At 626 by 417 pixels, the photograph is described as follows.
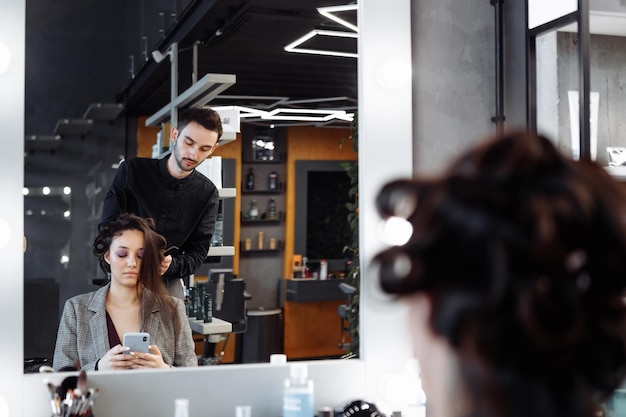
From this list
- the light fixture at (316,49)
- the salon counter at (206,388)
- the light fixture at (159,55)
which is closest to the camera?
the salon counter at (206,388)

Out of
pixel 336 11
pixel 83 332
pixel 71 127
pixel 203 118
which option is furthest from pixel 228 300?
pixel 336 11

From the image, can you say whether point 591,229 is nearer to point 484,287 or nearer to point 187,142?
point 484,287

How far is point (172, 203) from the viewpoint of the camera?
5.91 ft

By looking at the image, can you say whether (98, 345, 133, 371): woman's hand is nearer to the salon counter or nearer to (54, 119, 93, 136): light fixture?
the salon counter

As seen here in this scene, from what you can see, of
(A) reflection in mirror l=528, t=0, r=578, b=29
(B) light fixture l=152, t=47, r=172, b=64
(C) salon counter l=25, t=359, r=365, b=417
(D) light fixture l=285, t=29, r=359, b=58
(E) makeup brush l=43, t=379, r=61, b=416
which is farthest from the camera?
(A) reflection in mirror l=528, t=0, r=578, b=29

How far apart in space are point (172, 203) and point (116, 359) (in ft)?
1.30

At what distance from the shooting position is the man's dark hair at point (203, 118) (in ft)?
5.94

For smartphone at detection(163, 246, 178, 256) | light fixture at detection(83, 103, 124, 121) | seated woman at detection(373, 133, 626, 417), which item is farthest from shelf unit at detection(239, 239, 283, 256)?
seated woman at detection(373, 133, 626, 417)

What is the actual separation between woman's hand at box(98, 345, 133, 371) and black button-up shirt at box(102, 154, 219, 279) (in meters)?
0.20

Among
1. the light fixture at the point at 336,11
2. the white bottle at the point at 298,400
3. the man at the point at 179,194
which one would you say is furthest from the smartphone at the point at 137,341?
the light fixture at the point at 336,11

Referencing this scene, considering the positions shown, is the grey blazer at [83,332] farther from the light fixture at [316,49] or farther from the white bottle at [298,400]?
the light fixture at [316,49]

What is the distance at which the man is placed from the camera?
1781 millimetres

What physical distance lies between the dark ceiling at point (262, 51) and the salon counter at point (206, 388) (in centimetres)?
67

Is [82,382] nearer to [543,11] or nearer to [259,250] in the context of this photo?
[259,250]
